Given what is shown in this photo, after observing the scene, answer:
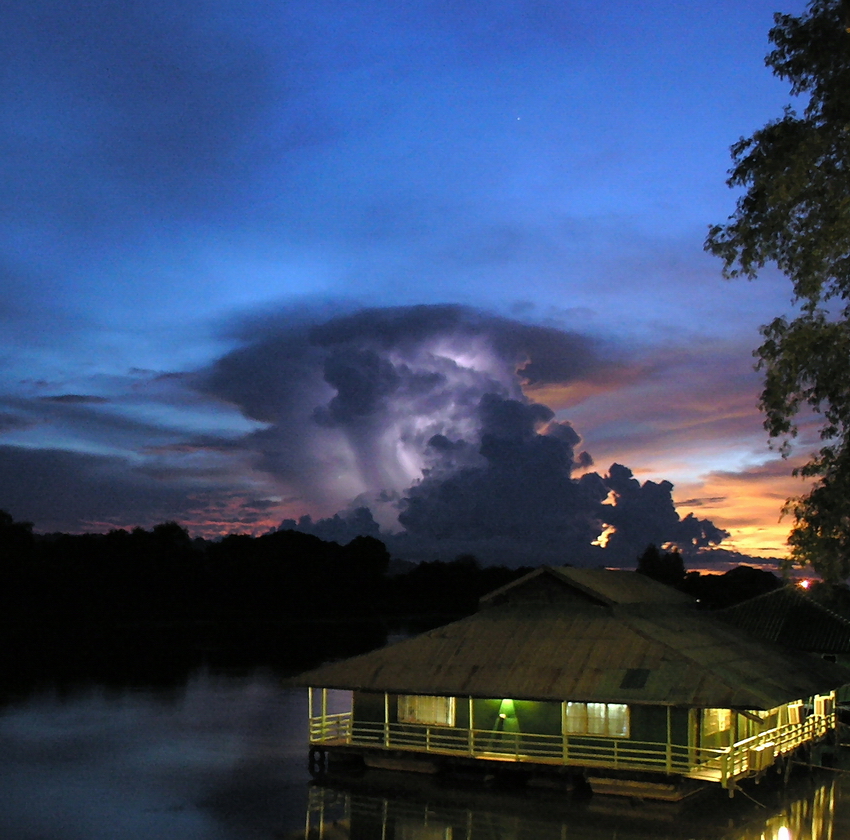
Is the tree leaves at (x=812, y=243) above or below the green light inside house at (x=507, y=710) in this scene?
above

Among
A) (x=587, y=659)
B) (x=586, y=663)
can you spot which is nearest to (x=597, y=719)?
(x=586, y=663)

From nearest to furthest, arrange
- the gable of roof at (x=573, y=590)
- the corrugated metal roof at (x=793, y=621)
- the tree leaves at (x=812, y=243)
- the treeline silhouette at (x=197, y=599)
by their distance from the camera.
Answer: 1. the tree leaves at (x=812, y=243)
2. the gable of roof at (x=573, y=590)
3. the corrugated metal roof at (x=793, y=621)
4. the treeline silhouette at (x=197, y=599)

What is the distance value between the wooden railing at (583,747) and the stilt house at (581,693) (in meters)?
0.06

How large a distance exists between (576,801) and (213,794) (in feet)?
38.6

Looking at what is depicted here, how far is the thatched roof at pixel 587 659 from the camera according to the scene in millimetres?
29828

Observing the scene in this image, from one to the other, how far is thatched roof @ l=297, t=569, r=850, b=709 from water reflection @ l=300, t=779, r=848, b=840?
3.10 metres

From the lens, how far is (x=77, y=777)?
34844 millimetres

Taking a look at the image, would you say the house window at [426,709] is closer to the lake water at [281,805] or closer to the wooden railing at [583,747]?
the wooden railing at [583,747]

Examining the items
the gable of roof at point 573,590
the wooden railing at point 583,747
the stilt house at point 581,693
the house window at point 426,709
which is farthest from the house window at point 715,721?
the house window at point 426,709

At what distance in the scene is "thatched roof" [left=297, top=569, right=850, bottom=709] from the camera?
29828mm

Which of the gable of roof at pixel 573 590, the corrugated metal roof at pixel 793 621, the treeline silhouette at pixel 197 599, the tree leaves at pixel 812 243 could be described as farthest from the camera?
the treeline silhouette at pixel 197 599

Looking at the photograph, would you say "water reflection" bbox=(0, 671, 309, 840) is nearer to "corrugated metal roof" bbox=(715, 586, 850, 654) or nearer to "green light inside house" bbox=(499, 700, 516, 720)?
"green light inside house" bbox=(499, 700, 516, 720)

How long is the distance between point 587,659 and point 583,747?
9.82ft

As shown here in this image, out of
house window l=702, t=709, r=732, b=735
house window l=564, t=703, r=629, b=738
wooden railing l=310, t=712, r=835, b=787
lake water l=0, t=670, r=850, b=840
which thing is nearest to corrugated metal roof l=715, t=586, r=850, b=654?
wooden railing l=310, t=712, r=835, b=787
